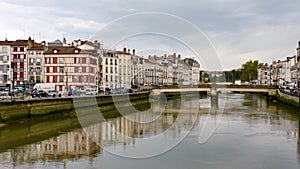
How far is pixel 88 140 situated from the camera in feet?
81.3

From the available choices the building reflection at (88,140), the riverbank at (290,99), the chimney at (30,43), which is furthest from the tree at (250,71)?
the building reflection at (88,140)

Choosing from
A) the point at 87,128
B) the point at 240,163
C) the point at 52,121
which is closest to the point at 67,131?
the point at 87,128

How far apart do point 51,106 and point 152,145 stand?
54.7ft

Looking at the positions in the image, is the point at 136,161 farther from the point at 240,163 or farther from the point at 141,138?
the point at 141,138

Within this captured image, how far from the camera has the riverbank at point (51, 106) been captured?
30.8 meters

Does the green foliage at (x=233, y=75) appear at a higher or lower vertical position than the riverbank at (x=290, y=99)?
higher

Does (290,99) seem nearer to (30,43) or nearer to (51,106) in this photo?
(51,106)

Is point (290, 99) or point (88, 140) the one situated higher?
point (290, 99)

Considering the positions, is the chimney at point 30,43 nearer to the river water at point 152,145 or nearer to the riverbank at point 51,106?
the riverbank at point 51,106

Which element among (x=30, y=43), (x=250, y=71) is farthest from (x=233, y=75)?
(x=30, y=43)

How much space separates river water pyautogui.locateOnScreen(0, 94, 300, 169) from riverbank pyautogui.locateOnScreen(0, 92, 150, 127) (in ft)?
4.07

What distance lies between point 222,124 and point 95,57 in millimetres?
39466

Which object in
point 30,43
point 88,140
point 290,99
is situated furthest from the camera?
point 30,43

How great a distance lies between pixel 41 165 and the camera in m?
17.7
